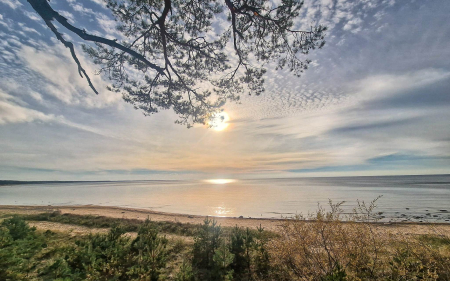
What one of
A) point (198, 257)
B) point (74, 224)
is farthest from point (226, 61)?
point (74, 224)

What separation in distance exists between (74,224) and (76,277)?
10.6 meters

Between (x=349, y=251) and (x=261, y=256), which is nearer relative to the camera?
(x=349, y=251)

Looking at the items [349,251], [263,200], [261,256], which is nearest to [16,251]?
[261,256]

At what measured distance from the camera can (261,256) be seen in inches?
193

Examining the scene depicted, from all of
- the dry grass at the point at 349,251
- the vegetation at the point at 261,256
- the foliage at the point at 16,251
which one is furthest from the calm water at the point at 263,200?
the foliage at the point at 16,251

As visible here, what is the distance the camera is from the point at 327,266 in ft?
11.4

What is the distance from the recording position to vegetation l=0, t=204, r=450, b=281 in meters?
3.31

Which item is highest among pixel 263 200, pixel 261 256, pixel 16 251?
pixel 16 251

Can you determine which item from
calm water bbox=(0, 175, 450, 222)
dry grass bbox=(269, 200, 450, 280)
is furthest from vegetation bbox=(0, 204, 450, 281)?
calm water bbox=(0, 175, 450, 222)

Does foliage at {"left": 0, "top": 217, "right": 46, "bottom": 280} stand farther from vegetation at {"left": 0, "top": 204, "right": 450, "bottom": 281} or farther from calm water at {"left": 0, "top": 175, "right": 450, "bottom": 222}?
calm water at {"left": 0, "top": 175, "right": 450, "bottom": 222}

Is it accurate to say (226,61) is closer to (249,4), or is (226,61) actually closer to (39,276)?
(249,4)

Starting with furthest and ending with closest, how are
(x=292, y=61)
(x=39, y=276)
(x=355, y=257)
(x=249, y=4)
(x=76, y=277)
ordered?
1. (x=292, y=61)
2. (x=249, y=4)
3. (x=39, y=276)
4. (x=76, y=277)
5. (x=355, y=257)

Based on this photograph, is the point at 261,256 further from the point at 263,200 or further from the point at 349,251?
the point at 263,200

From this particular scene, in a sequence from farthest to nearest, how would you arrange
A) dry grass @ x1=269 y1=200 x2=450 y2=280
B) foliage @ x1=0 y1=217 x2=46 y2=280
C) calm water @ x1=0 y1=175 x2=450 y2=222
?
calm water @ x1=0 y1=175 x2=450 y2=222
foliage @ x1=0 y1=217 x2=46 y2=280
dry grass @ x1=269 y1=200 x2=450 y2=280
